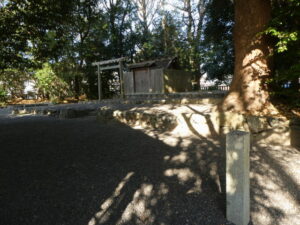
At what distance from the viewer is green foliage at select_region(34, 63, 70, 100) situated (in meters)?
17.2

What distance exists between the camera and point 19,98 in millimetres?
21547

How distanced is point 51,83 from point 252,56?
710 inches

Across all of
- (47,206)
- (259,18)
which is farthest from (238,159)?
(259,18)

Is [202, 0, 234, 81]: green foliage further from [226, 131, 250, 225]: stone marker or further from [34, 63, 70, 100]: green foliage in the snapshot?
[34, 63, 70, 100]: green foliage

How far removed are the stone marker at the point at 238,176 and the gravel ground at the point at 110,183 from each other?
22 cm

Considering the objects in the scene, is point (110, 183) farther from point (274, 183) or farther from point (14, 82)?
point (14, 82)

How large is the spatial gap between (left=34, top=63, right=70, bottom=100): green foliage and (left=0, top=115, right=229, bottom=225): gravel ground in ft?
48.6

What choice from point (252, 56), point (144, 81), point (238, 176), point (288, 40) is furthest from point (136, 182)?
point (144, 81)

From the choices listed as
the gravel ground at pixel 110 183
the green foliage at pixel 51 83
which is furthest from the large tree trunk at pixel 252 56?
the green foliage at pixel 51 83

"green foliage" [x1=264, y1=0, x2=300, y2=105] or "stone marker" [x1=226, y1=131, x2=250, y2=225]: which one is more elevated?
"green foliage" [x1=264, y1=0, x2=300, y2=105]

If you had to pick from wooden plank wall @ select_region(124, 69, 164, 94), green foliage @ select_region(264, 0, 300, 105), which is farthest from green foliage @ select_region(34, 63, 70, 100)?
green foliage @ select_region(264, 0, 300, 105)

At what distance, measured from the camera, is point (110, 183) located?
277cm

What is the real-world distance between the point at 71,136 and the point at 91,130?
2.10 ft

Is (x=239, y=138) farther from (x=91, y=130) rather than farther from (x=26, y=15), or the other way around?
(x=26, y=15)
